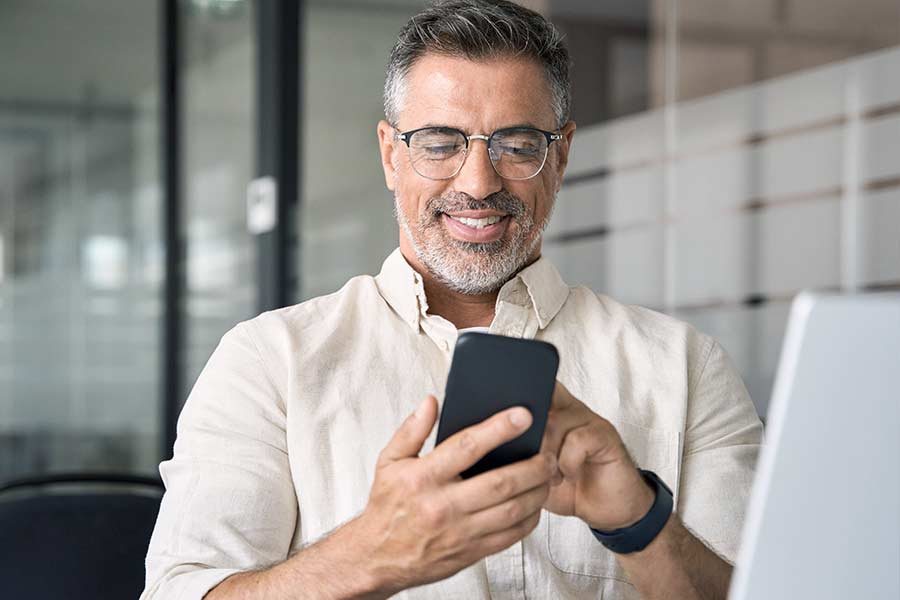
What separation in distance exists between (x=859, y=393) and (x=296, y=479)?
0.97 metres

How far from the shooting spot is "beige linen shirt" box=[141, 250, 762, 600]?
151 centimetres

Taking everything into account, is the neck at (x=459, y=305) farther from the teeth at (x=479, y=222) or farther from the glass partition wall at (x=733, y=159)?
the glass partition wall at (x=733, y=159)

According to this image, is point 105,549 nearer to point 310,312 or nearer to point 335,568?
point 310,312

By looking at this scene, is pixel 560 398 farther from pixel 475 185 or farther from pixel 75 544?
pixel 75 544

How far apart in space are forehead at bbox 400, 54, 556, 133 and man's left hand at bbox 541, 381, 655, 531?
594 mm

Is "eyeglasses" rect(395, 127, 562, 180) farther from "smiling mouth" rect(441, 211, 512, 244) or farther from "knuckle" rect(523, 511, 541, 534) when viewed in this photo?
"knuckle" rect(523, 511, 541, 534)

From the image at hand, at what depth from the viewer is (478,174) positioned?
1.65 meters

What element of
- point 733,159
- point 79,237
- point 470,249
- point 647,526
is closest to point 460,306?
point 470,249

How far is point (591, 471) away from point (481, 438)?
0.70ft

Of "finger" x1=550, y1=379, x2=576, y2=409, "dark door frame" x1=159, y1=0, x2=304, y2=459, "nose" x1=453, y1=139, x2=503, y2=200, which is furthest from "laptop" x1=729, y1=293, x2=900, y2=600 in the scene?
"dark door frame" x1=159, y1=0, x2=304, y2=459

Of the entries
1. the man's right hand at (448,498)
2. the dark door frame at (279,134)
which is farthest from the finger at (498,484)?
the dark door frame at (279,134)

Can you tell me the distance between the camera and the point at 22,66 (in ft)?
16.8

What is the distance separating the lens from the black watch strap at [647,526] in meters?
1.26

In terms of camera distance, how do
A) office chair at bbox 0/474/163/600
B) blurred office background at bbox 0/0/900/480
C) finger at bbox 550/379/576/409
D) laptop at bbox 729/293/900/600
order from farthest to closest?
blurred office background at bbox 0/0/900/480 → office chair at bbox 0/474/163/600 → finger at bbox 550/379/576/409 → laptop at bbox 729/293/900/600
